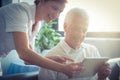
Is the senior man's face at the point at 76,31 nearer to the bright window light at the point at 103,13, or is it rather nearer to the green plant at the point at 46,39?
the green plant at the point at 46,39

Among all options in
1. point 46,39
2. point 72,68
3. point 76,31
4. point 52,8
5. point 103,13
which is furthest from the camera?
point 103,13

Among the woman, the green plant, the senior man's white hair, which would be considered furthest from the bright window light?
the woman

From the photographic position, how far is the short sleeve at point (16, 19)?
1.55 metres

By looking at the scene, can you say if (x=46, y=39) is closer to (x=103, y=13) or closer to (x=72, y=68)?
(x=103, y=13)

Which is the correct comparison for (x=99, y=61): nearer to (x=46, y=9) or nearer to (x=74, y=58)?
(x=74, y=58)

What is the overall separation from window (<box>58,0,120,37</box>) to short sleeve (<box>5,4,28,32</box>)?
2.05m

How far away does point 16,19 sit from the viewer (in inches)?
62.1

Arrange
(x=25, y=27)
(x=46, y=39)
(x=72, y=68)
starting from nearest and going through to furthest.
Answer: (x=72, y=68), (x=25, y=27), (x=46, y=39)

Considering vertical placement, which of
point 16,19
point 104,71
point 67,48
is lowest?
point 104,71

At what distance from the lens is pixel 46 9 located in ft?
5.51

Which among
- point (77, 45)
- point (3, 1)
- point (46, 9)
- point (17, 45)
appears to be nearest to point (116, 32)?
point (3, 1)

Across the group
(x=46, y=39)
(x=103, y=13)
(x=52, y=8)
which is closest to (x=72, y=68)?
(x=52, y=8)

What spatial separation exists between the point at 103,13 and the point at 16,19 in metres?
2.20

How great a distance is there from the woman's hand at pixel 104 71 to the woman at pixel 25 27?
27 centimetres
